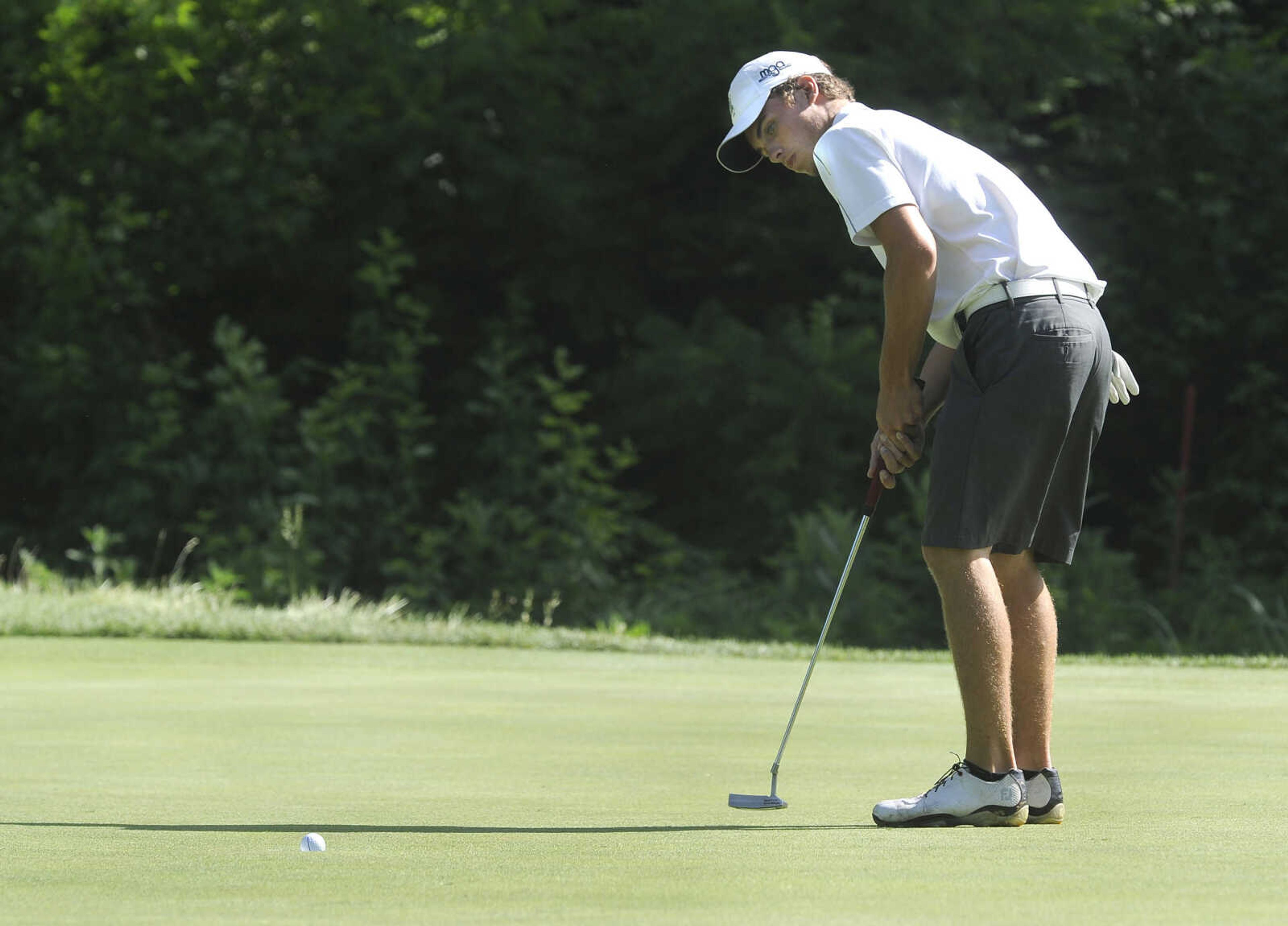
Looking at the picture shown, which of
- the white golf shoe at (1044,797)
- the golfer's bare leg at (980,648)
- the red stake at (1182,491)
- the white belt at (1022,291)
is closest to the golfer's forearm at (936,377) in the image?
the white belt at (1022,291)

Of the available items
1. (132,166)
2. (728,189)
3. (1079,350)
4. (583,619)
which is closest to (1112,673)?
(1079,350)

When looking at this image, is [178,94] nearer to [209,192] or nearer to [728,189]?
[209,192]

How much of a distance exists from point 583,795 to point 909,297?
4.21ft

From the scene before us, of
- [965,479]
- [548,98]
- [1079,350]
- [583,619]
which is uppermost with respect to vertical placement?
[548,98]

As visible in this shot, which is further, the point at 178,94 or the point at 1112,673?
the point at 178,94

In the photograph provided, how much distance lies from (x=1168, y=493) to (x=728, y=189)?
4.21 meters

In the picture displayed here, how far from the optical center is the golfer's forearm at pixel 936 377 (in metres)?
4.07

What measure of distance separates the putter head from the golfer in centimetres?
22

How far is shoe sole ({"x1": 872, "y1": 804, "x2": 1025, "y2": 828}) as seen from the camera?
11.6 ft

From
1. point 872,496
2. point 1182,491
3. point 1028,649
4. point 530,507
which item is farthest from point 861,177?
point 530,507

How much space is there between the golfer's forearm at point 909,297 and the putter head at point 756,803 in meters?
0.92

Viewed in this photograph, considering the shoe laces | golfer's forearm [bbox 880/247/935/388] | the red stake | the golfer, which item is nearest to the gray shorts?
the golfer

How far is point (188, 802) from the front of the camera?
152 inches

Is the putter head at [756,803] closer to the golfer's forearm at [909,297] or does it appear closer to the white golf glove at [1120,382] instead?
the golfer's forearm at [909,297]
